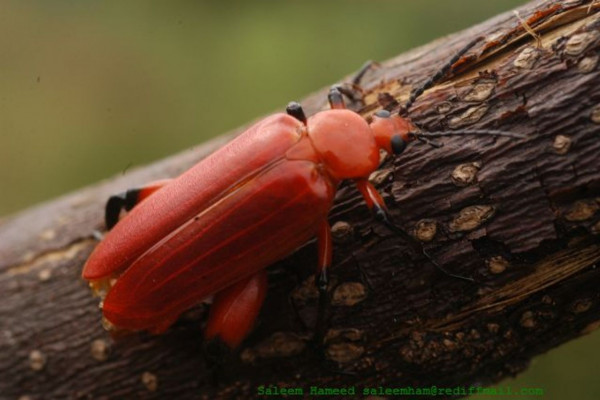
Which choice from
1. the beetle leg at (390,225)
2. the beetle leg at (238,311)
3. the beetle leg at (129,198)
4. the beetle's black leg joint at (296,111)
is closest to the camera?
the beetle leg at (390,225)

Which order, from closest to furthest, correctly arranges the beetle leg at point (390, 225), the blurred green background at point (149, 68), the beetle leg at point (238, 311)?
the beetle leg at point (390, 225)
the beetle leg at point (238, 311)
the blurred green background at point (149, 68)

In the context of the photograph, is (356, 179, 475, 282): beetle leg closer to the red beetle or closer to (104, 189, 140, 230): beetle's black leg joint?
the red beetle

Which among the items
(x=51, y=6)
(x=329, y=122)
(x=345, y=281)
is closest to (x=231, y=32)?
(x=51, y=6)

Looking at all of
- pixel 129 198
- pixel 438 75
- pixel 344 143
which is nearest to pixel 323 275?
pixel 344 143

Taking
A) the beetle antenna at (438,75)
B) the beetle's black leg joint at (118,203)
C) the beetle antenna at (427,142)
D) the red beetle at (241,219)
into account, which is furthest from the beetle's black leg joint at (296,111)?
the beetle's black leg joint at (118,203)

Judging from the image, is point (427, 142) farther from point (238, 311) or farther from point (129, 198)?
point (129, 198)

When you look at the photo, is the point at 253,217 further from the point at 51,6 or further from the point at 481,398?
the point at 51,6

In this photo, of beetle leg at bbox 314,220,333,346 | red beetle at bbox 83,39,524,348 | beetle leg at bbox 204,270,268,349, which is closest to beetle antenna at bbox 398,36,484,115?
red beetle at bbox 83,39,524,348

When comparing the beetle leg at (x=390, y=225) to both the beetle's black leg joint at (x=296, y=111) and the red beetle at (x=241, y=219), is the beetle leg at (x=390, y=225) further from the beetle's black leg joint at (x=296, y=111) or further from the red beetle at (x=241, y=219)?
the beetle's black leg joint at (x=296, y=111)
